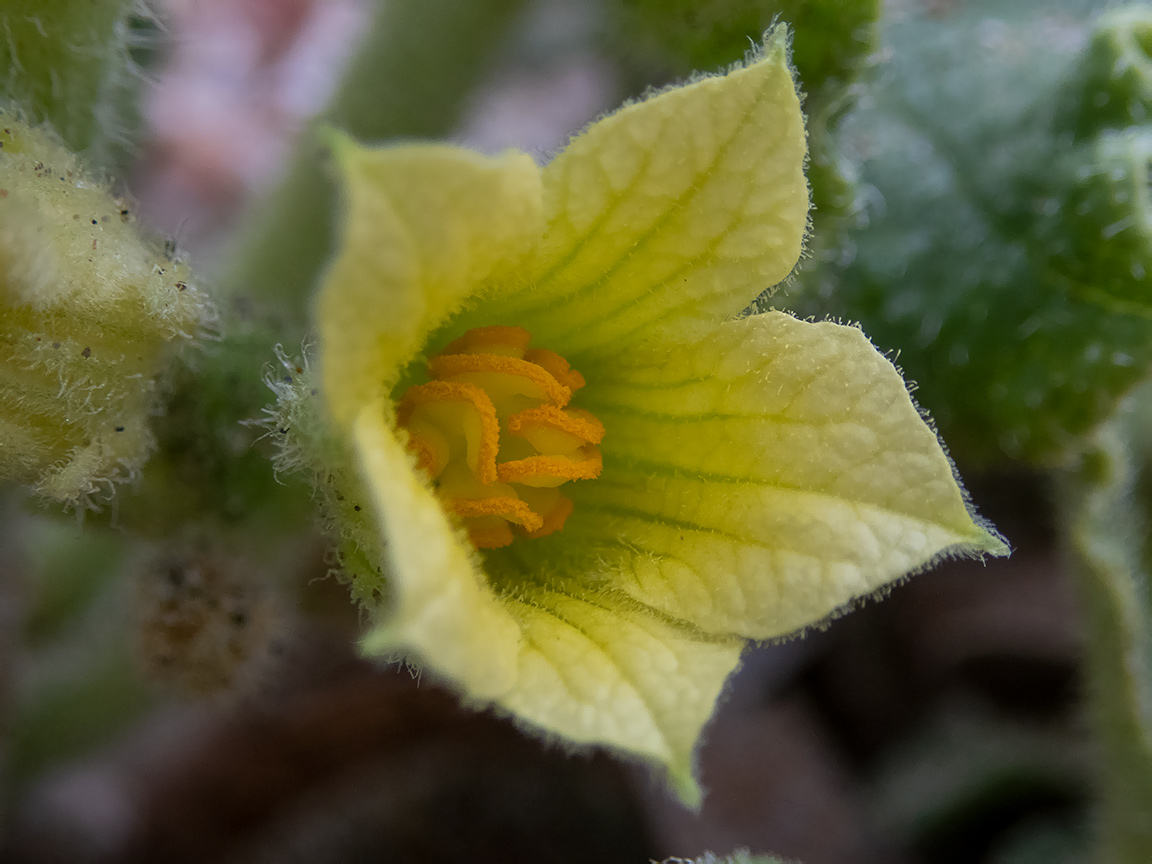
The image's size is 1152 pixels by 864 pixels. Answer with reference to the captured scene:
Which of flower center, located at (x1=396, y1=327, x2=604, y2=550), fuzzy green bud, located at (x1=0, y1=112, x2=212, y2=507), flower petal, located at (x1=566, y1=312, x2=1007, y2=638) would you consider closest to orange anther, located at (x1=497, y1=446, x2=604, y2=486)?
flower center, located at (x1=396, y1=327, x2=604, y2=550)

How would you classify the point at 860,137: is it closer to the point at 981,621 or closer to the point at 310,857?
the point at 981,621

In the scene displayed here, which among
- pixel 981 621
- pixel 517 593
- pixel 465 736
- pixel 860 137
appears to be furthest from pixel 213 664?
pixel 981 621

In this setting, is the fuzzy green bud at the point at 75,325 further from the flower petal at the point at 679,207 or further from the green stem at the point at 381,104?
the green stem at the point at 381,104

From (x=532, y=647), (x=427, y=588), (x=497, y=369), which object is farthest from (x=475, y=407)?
(x=427, y=588)

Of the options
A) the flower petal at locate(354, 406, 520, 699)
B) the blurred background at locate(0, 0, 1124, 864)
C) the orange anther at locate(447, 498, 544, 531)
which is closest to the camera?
the flower petal at locate(354, 406, 520, 699)

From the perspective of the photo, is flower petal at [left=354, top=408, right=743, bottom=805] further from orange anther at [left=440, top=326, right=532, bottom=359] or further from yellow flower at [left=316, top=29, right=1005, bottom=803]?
orange anther at [left=440, top=326, right=532, bottom=359]

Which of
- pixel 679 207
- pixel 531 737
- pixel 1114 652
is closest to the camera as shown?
pixel 679 207

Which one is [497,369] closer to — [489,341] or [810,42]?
[489,341]

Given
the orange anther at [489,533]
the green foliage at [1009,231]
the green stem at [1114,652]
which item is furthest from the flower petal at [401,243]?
the green stem at [1114,652]
